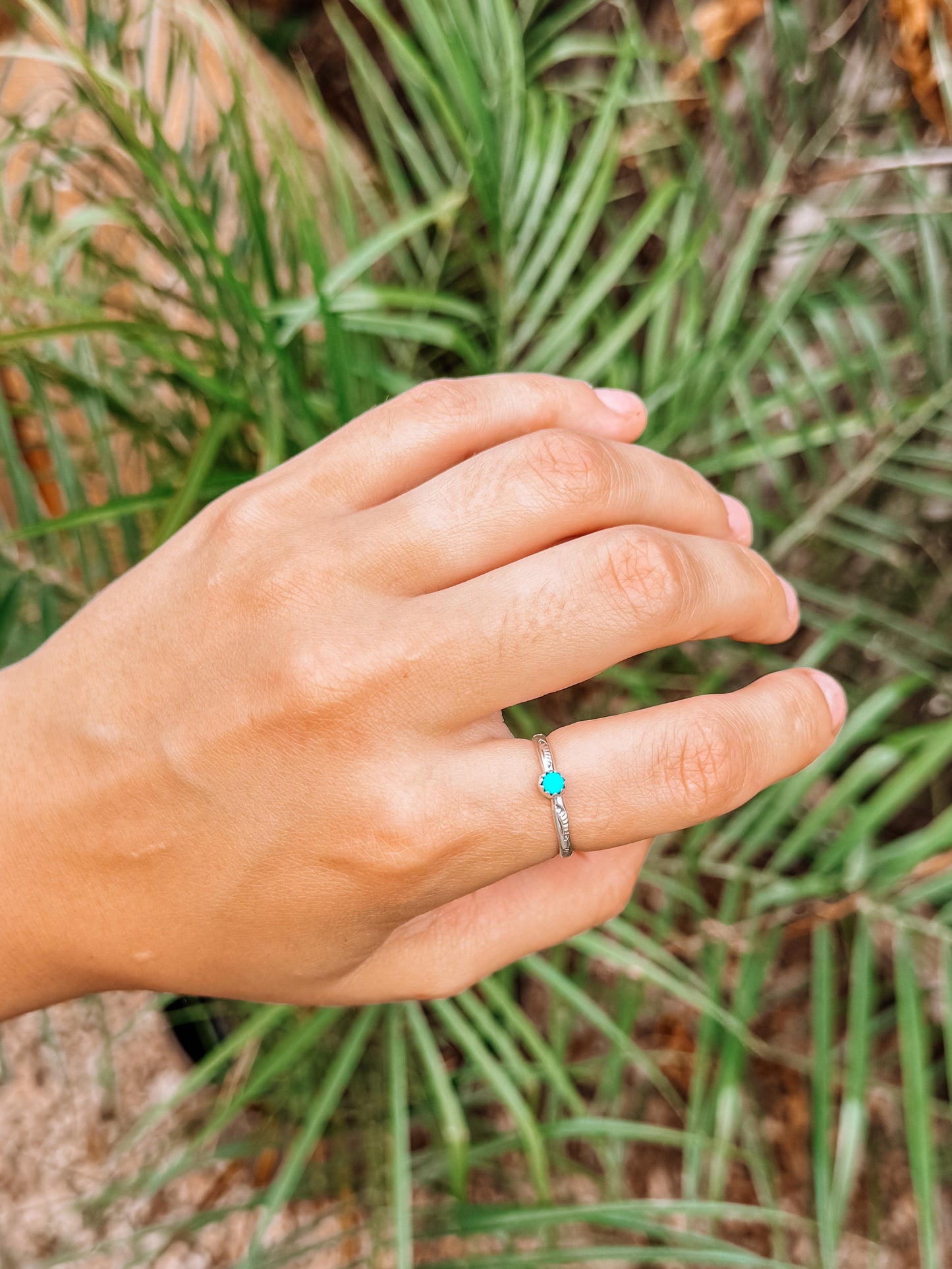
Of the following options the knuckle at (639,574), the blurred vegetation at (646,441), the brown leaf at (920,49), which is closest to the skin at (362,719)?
the knuckle at (639,574)

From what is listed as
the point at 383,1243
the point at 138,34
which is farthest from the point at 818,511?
the point at 138,34

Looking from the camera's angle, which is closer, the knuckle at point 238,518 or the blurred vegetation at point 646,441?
the knuckle at point 238,518

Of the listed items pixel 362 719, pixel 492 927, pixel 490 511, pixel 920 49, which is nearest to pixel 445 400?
pixel 490 511

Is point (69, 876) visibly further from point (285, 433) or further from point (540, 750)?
point (285, 433)

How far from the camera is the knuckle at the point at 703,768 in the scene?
398 mm

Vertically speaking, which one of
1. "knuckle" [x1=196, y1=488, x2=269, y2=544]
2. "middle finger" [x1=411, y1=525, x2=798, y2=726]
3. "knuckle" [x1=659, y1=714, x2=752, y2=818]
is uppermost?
"knuckle" [x1=196, y1=488, x2=269, y2=544]

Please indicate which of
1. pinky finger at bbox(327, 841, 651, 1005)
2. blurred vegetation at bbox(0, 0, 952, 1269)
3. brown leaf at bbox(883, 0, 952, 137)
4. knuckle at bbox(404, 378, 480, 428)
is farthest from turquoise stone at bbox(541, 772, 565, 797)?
brown leaf at bbox(883, 0, 952, 137)

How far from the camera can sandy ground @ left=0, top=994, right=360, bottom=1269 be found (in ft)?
2.81

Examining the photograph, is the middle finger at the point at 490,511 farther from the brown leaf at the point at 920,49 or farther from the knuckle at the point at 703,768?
the brown leaf at the point at 920,49

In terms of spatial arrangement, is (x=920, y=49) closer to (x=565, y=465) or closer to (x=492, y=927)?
(x=565, y=465)

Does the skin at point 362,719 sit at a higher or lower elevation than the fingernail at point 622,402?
lower

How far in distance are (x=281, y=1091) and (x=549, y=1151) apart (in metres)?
0.30

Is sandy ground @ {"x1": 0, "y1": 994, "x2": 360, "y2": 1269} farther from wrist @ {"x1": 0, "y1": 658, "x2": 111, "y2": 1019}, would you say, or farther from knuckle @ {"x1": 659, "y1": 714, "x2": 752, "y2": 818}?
knuckle @ {"x1": 659, "y1": 714, "x2": 752, "y2": 818}

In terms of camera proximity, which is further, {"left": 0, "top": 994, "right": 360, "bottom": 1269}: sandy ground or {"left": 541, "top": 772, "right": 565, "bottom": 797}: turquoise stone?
{"left": 0, "top": 994, "right": 360, "bottom": 1269}: sandy ground
